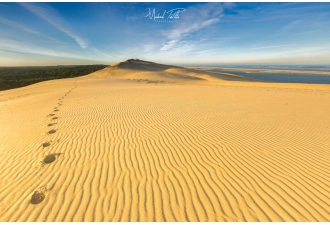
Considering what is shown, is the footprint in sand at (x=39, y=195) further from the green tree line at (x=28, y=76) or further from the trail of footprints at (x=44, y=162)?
the green tree line at (x=28, y=76)

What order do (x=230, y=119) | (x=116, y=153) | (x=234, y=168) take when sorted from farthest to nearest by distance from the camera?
(x=230, y=119)
(x=116, y=153)
(x=234, y=168)

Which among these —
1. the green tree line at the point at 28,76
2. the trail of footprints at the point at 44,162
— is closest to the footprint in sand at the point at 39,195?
the trail of footprints at the point at 44,162

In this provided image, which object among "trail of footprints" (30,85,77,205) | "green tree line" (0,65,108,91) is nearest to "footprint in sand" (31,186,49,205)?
"trail of footprints" (30,85,77,205)

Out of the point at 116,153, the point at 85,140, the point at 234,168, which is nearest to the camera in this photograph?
the point at 234,168

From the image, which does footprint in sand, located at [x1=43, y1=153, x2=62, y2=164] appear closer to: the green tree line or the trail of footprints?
the trail of footprints

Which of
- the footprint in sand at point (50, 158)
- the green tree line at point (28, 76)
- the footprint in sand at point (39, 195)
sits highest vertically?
the footprint in sand at point (39, 195)

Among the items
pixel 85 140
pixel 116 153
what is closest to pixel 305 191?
pixel 116 153

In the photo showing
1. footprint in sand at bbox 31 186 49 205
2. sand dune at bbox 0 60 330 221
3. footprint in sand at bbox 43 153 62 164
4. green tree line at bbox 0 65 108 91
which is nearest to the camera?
sand dune at bbox 0 60 330 221

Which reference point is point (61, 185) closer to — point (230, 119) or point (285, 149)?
point (285, 149)

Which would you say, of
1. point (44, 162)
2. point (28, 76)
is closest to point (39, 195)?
point (44, 162)
